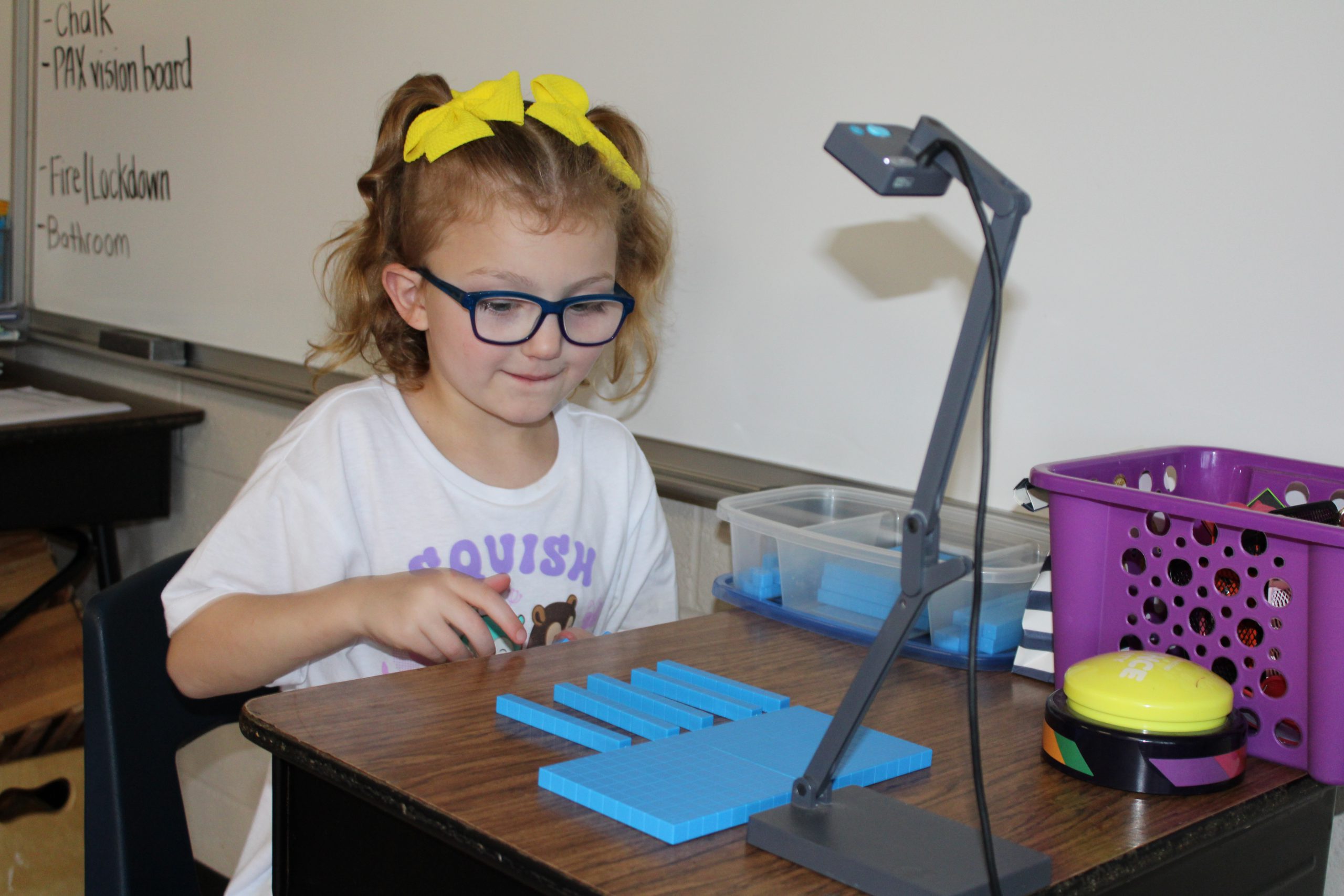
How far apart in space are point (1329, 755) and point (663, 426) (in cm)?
85

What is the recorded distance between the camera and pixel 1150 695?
27.4 inches

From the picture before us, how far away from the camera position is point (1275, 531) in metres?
0.73

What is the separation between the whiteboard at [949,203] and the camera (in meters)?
0.94

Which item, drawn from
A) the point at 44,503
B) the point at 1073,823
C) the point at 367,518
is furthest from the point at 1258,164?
the point at 44,503

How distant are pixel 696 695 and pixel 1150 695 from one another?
0.28 meters

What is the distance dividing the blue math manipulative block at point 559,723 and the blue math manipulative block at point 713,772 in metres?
0.02

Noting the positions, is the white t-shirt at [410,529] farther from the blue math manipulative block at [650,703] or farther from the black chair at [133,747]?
the blue math manipulative block at [650,703]

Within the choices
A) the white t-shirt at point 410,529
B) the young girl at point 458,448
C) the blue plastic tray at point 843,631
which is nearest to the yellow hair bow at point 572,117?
the young girl at point 458,448

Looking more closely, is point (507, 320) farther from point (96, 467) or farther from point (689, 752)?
point (96, 467)

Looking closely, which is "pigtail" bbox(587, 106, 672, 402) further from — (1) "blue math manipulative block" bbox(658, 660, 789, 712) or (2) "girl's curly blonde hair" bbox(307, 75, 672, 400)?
(1) "blue math manipulative block" bbox(658, 660, 789, 712)

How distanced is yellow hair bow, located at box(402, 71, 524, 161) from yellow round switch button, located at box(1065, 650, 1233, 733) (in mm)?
693

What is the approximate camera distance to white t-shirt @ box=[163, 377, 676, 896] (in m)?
1.03

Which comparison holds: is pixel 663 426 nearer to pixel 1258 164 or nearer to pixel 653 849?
pixel 1258 164

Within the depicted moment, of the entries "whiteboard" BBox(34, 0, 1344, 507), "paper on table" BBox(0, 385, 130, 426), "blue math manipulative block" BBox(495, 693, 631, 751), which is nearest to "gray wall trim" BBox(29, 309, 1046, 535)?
"whiteboard" BBox(34, 0, 1344, 507)
